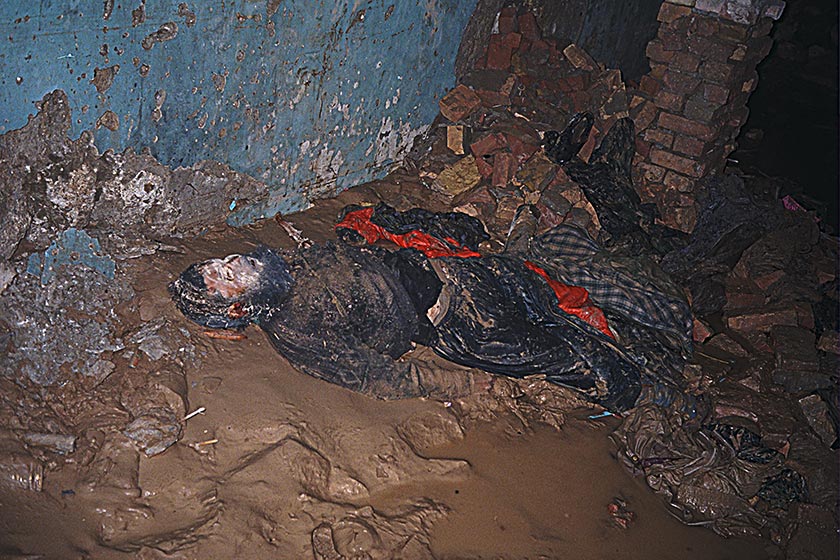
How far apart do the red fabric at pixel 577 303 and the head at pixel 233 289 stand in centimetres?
164

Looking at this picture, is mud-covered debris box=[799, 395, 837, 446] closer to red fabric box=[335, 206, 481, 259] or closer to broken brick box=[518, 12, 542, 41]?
red fabric box=[335, 206, 481, 259]

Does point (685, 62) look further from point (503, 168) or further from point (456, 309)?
point (456, 309)

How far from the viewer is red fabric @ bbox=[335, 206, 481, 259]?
4.98 meters

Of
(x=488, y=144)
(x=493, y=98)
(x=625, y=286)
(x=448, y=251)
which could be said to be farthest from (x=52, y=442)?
(x=493, y=98)

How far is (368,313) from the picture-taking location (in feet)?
12.7

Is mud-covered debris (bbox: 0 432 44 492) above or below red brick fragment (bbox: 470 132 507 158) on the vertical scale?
below

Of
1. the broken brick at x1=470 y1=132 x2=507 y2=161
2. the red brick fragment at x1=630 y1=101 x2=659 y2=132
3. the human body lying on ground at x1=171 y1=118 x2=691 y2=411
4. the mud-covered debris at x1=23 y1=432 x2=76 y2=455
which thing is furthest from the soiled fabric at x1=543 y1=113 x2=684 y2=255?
the mud-covered debris at x1=23 y1=432 x2=76 y2=455

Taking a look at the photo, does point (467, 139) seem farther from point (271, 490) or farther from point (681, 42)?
point (271, 490)

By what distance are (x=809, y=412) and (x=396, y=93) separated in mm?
3607

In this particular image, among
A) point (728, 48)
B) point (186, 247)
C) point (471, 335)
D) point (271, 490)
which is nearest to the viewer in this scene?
point (271, 490)

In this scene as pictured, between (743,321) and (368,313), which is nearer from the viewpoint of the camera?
(368,313)

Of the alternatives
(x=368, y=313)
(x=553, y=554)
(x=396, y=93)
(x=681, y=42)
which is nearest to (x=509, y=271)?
(x=368, y=313)

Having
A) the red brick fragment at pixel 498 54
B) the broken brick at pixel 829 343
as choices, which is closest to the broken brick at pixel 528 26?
the red brick fragment at pixel 498 54

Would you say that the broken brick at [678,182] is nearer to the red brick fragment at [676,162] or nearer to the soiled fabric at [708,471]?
the red brick fragment at [676,162]
